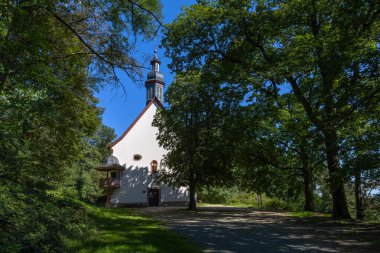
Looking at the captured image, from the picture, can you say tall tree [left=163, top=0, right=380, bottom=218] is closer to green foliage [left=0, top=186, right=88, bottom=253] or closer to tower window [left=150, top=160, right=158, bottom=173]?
green foliage [left=0, top=186, right=88, bottom=253]

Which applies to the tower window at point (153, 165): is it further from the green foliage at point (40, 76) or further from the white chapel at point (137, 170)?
the green foliage at point (40, 76)

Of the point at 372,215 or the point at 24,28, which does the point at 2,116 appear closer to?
the point at 24,28

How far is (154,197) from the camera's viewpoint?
35.0m

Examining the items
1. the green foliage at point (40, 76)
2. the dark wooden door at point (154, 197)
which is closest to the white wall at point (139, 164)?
the dark wooden door at point (154, 197)

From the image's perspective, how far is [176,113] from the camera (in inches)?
1000

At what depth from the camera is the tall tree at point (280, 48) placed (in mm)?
11266

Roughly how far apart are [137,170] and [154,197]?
3547 millimetres

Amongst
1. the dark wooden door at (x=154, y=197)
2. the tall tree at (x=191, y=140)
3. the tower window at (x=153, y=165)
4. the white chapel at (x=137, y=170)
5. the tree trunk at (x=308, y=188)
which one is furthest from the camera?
the tower window at (x=153, y=165)

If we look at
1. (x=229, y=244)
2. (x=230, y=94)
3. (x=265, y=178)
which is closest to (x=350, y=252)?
(x=229, y=244)

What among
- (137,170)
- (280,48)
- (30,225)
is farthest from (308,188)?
(30,225)

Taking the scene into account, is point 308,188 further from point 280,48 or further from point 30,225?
point 30,225

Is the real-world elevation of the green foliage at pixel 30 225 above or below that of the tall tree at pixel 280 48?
below

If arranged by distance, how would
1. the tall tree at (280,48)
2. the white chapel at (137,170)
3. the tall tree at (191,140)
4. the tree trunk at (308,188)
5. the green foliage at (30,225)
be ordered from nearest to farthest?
the green foliage at (30,225) < the tall tree at (280,48) < the tree trunk at (308,188) < the tall tree at (191,140) < the white chapel at (137,170)

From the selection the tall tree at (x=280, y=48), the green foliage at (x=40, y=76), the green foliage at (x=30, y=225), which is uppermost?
the tall tree at (x=280, y=48)
